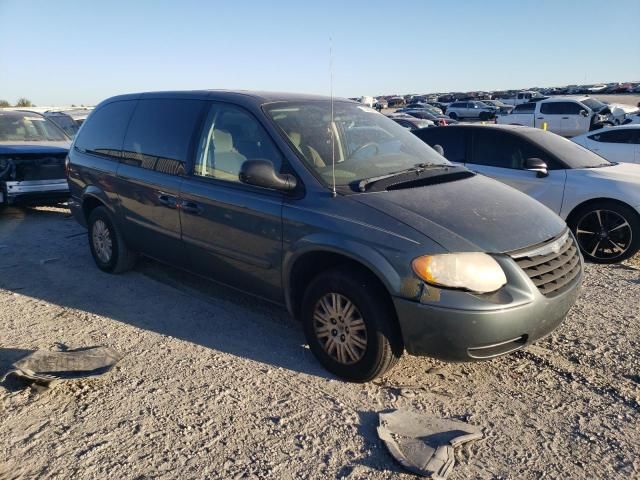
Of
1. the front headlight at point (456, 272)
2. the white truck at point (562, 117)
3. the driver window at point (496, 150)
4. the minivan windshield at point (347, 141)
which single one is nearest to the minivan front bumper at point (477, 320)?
the front headlight at point (456, 272)

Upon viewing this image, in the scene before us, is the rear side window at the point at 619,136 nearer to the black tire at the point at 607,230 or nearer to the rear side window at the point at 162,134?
the black tire at the point at 607,230

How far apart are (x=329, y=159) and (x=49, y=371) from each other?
2.29 metres

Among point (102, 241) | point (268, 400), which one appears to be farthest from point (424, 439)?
point (102, 241)

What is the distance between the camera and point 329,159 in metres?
3.74

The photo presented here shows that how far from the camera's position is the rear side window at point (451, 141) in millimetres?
6961

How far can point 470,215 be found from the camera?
10.7 feet

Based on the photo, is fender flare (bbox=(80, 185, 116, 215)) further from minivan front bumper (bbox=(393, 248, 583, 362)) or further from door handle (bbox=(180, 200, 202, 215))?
minivan front bumper (bbox=(393, 248, 583, 362))

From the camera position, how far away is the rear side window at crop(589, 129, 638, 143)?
10305 millimetres

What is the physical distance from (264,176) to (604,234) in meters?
4.13

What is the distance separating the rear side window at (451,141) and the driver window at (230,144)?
3705 millimetres

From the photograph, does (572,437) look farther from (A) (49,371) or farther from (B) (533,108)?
(B) (533,108)

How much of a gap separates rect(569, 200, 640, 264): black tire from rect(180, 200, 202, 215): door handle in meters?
4.11

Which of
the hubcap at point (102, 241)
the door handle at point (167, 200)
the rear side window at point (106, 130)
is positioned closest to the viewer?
the door handle at point (167, 200)

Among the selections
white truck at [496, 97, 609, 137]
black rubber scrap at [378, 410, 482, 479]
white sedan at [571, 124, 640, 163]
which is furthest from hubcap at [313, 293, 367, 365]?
white truck at [496, 97, 609, 137]
